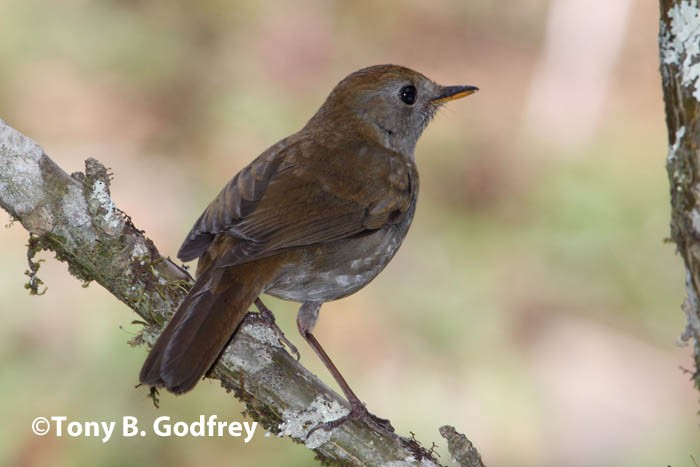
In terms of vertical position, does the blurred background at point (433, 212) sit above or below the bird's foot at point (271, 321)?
above

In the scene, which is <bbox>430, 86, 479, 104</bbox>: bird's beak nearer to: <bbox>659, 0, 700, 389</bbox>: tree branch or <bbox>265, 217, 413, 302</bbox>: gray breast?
<bbox>265, 217, 413, 302</bbox>: gray breast

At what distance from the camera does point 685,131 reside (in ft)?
8.13

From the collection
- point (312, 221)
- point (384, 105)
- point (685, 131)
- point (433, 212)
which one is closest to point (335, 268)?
point (312, 221)

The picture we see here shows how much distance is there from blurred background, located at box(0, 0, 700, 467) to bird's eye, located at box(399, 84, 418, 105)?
1564 millimetres

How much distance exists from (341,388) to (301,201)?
30.3 inches

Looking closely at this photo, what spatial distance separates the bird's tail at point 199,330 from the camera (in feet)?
10.3

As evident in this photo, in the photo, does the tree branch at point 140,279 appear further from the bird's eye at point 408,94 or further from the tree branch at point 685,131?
the bird's eye at point 408,94

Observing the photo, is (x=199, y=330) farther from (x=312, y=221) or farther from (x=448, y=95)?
(x=448, y=95)

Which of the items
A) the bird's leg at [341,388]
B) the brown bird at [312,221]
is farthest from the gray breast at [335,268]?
the bird's leg at [341,388]

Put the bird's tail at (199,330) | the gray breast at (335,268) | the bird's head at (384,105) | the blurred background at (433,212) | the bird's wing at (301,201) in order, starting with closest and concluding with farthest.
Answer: the bird's tail at (199,330) → the bird's wing at (301,201) → the gray breast at (335,268) → the bird's head at (384,105) → the blurred background at (433,212)

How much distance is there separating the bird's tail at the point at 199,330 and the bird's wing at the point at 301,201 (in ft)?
0.33

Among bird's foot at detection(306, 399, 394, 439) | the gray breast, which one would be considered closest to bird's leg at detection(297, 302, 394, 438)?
bird's foot at detection(306, 399, 394, 439)

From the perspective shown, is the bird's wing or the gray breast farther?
the gray breast

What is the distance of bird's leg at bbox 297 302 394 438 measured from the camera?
3.24m
